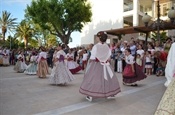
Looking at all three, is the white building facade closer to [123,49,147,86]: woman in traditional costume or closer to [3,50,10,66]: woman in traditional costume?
[3,50,10,66]: woman in traditional costume

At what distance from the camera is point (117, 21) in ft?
110

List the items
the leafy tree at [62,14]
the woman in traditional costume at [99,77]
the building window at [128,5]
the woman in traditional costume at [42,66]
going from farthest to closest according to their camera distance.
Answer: the building window at [128,5], the leafy tree at [62,14], the woman in traditional costume at [42,66], the woman in traditional costume at [99,77]

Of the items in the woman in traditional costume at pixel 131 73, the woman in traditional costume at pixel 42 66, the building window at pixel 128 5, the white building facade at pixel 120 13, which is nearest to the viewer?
the woman in traditional costume at pixel 131 73

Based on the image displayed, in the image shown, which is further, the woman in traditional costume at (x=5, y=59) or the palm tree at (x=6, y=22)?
the palm tree at (x=6, y=22)

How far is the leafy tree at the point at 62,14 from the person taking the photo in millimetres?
30344

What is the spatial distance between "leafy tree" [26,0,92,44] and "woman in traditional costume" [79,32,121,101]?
24577 mm

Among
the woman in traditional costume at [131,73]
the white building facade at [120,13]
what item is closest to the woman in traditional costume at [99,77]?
the woman in traditional costume at [131,73]

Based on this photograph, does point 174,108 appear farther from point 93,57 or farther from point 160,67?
point 160,67

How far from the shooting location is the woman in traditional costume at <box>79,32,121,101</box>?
6035 millimetres

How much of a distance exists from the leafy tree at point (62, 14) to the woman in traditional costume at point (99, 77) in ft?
80.6

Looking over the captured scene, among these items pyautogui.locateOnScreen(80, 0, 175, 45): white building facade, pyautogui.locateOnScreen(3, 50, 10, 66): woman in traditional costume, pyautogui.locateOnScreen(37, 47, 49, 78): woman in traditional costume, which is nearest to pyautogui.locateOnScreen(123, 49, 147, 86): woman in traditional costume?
pyautogui.locateOnScreen(37, 47, 49, 78): woman in traditional costume

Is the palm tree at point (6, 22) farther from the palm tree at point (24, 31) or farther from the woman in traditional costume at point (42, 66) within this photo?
the woman in traditional costume at point (42, 66)

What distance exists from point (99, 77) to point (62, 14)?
1007 inches

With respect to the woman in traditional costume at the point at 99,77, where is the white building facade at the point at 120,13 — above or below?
above
